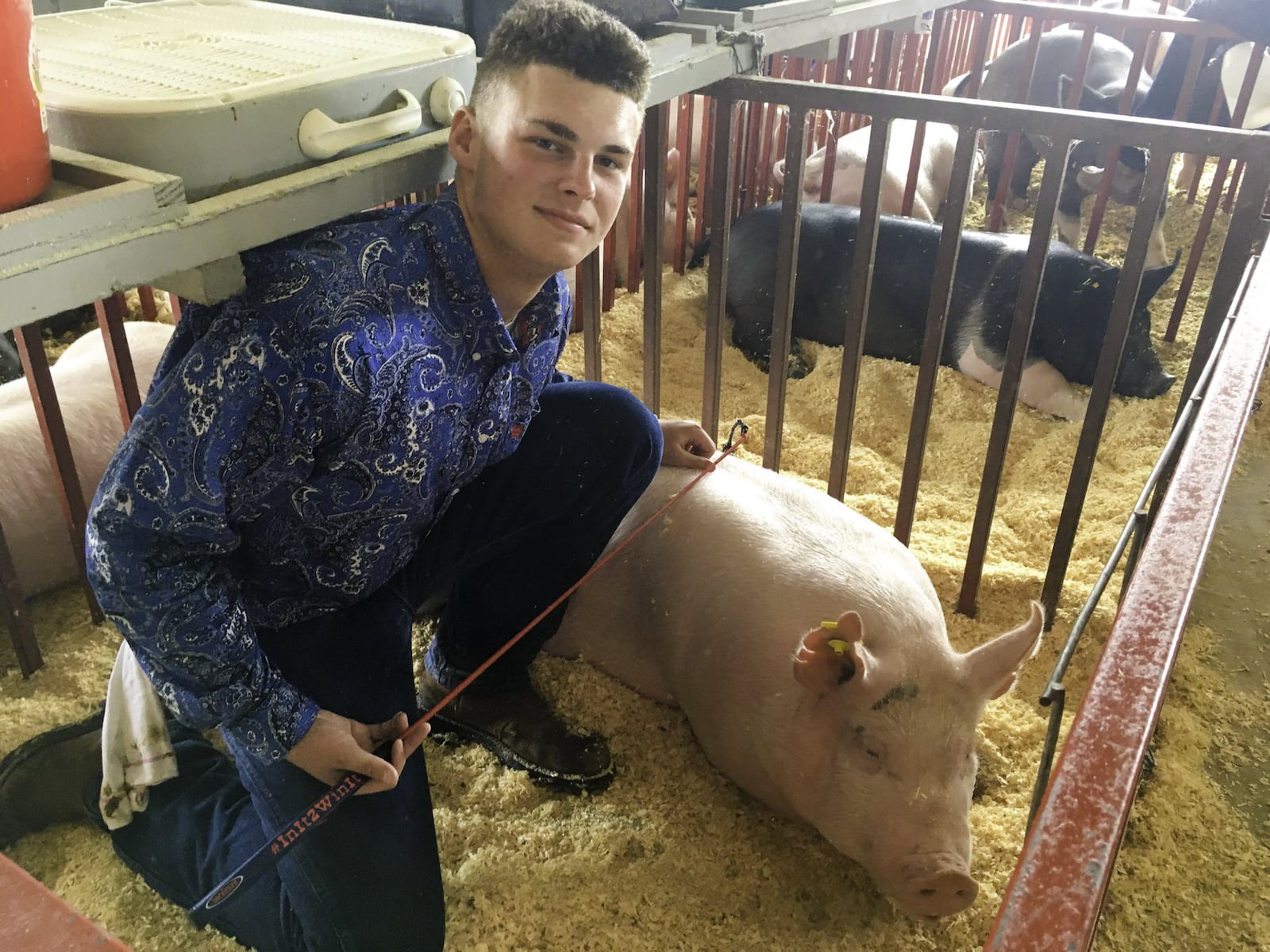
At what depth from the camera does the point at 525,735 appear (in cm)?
167

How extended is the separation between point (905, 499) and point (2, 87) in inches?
67.0

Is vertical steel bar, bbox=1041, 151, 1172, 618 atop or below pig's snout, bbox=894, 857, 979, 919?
atop

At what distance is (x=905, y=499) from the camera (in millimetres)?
2102

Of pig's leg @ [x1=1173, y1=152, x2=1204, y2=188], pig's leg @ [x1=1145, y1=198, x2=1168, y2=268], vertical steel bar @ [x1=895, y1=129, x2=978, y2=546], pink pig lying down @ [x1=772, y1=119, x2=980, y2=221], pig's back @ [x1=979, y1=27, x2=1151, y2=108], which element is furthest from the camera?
pig's leg @ [x1=1173, y1=152, x2=1204, y2=188]

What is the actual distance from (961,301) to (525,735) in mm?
2287

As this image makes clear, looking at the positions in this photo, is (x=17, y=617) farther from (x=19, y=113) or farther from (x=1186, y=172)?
(x=1186, y=172)

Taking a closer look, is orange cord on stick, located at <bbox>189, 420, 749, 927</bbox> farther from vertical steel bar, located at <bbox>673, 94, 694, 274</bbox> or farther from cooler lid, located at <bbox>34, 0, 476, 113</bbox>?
vertical steel bar, located at <bbox>673, 94, 694, 274</bbox>

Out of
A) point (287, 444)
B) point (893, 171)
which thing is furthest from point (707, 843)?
point (893, 171)

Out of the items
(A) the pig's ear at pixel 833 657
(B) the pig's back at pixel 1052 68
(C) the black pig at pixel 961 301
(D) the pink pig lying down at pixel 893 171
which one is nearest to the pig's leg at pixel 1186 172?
(B) the pig's back at pixel 1052 68

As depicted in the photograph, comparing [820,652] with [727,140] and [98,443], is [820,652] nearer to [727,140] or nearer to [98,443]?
[727,140]

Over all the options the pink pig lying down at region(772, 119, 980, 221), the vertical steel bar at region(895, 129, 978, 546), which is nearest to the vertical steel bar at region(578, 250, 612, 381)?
the vertical steel bar at region(895, 129, 978, 546)

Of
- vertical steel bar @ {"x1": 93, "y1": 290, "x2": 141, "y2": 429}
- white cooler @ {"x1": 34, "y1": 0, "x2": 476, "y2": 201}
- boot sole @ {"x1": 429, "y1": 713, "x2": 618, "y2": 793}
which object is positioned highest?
white cooler @ {"x1": 34, "y1": 0, "x2": 476, "y2": 201}

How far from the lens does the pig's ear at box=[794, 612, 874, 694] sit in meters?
1.28

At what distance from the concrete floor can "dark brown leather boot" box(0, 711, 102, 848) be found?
1.70 metres
